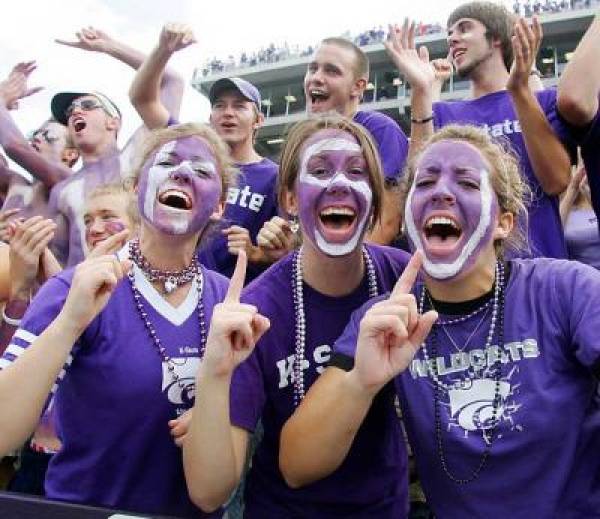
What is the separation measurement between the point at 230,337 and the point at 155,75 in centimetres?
207

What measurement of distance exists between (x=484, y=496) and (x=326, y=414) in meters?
0.41

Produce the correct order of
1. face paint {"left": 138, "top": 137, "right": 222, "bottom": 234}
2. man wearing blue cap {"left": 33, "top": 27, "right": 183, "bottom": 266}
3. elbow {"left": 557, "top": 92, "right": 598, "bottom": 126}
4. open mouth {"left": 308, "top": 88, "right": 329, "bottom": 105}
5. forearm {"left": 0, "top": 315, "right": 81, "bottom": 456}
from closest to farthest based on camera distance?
forearm {"left": 0, "top": 315, "right": 81, "bottom": 456}
face paint {"left": 138, "top": 137, "right": 222, "bottom": 234}
elbow {"left": 557, "top": 92, "right": 598, "bottom": 126}
open mouth {"left": 308, "top": 88, "right": 329, "bottom": 105}
man wearing blue cap {"left": 33, "top": 27, "right": 183, "bottom": 266}

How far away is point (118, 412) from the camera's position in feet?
5.95

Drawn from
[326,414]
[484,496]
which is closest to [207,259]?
[326,414]

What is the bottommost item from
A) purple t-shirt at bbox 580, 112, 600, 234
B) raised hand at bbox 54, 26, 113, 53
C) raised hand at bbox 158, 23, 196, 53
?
purple t-shirt at bbox 580, 112, 600, 234

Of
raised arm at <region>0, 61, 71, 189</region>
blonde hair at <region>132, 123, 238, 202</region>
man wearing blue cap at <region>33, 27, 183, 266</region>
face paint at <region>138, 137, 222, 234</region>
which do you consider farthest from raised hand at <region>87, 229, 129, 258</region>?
raised arm at <region>0, 61, 71, 189</region>

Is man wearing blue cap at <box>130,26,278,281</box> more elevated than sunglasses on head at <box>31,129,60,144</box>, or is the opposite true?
sunglasses on head at <box>31,129,60,144</box>

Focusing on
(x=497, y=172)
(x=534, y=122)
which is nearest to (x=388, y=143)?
(x=534, y=122)

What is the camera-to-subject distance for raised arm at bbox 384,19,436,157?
2852mm

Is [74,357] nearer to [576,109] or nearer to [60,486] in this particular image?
[60,486]

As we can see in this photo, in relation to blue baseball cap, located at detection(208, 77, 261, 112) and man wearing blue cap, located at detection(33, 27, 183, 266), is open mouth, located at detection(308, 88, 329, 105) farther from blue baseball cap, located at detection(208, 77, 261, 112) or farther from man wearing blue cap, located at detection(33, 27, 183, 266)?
man wearing blue cap, located at detection(33, 27, 183, 266)

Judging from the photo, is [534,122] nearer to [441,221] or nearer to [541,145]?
[541,145]

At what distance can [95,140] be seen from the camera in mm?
4051

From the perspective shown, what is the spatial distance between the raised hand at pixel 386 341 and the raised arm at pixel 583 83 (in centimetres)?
116
